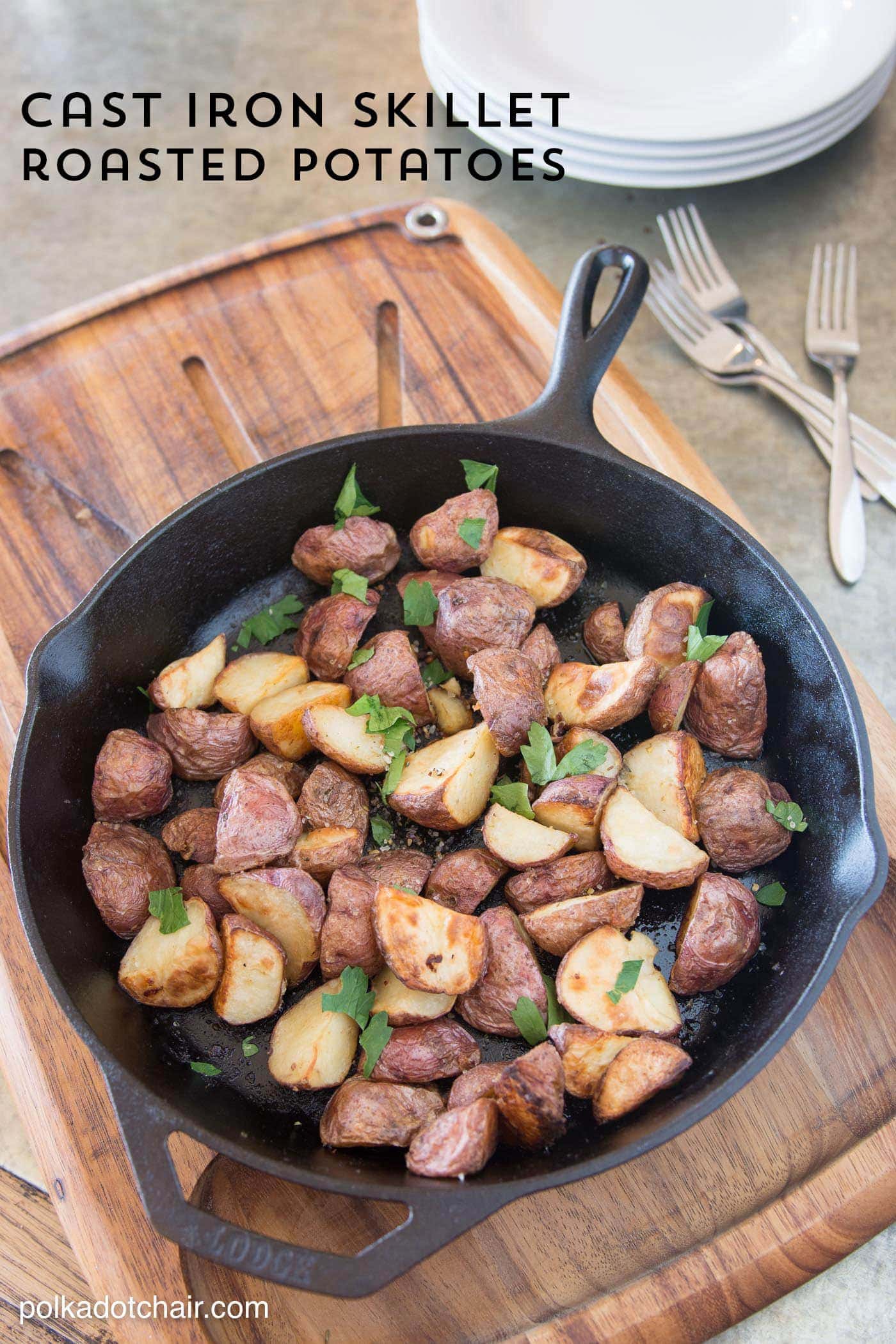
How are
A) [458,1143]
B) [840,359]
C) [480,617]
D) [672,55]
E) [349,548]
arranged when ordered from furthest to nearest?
[672,55] < [840,359] < [349,548] < [480,617] < [458,1143]

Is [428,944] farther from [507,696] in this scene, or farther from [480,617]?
[480,617]

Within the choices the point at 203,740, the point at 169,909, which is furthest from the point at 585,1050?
the point at 203,740

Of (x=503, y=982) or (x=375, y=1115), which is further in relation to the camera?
(x=503, y=982)

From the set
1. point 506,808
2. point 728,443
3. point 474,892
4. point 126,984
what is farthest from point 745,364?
point 126,984

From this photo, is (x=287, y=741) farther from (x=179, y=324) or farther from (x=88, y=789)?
(x=179, y=324)

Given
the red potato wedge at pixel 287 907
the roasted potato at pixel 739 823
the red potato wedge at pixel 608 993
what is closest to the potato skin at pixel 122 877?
the red potato wedge at pixel 287 907

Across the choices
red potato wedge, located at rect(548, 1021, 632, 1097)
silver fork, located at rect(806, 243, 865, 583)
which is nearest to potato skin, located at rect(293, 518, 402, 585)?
red potato wedge, located at rect(548, 1021, 632, 1097)
